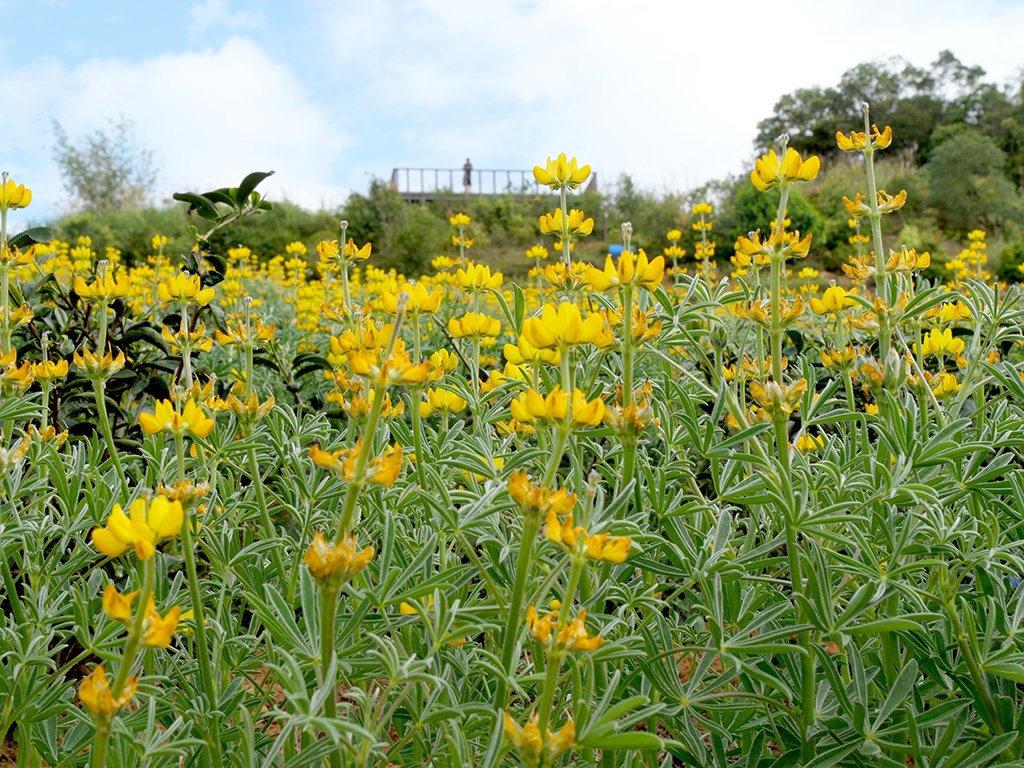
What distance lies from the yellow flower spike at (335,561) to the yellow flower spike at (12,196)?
1.61m

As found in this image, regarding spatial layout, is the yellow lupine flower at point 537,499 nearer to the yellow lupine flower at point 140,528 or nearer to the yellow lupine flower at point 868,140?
the yellow lupine flower at point 140,528

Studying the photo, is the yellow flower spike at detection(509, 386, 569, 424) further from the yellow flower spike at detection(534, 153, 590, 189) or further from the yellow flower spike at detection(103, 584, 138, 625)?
the yellow flower spike at detection(534, 153, 590, 189)

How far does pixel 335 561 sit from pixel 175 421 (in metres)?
0.45

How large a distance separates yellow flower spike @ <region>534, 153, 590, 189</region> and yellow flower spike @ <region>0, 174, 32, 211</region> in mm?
1184

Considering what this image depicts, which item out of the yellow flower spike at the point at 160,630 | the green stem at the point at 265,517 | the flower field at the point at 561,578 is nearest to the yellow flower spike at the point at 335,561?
the flower field at the point at 561,578

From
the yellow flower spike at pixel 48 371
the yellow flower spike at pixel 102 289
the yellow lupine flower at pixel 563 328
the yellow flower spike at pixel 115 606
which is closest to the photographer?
the yellow flower spike at pixel 115 606

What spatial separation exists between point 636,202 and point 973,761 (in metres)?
26.4

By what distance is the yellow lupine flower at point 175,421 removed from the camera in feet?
3.53

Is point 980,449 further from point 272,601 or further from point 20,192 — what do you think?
point 20,192

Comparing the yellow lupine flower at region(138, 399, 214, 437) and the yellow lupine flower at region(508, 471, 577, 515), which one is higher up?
the yellow lupine flower at region(138, 399, 214, 437)

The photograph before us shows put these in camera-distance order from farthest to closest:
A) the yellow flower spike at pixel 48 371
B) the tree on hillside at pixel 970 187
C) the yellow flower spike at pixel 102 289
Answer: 1. the tree on hillside at pixel 970 187
2. the yellow flower spike at pixel 102 289
3. the yellow flower spike at pixel 48 371

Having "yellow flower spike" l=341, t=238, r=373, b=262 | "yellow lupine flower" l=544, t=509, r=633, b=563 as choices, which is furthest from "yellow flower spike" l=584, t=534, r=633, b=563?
"yellow flower spike" l=341, t=238, r=373, b=262

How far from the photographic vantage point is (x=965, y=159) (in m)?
24.7

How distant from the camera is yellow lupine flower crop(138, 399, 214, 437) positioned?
3.53ft
